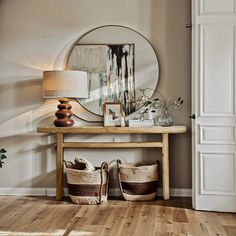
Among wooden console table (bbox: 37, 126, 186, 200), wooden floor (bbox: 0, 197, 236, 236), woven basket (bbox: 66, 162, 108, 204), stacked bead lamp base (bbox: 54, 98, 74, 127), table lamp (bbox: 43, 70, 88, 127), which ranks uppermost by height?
table lamp (bbox: 43, 70, 88, 127)

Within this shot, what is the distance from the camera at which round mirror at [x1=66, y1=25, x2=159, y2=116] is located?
462 cm

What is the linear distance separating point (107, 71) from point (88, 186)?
1364 mm

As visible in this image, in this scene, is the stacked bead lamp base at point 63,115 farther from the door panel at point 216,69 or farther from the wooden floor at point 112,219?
the door panel at point 216,69

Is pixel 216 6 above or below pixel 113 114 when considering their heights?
above

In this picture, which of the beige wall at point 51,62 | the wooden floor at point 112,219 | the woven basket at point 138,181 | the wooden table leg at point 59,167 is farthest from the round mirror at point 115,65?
the wooden floor at point 112,219

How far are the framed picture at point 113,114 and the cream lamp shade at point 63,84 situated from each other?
1.18ft

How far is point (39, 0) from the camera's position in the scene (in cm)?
475

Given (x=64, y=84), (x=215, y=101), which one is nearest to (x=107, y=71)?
(x=64, y=84)

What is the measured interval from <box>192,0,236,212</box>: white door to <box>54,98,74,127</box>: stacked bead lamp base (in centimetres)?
145

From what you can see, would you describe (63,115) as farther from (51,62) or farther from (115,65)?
(115,65)

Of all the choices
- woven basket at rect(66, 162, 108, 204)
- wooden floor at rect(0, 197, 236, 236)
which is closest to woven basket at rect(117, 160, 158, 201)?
wooden floor at rect(0, 197, 236, 236)

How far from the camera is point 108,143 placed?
4500 millimetres

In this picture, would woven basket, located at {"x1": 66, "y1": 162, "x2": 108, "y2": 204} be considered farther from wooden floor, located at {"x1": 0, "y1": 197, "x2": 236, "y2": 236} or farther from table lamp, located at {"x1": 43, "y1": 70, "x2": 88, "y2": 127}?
table lamp, located at {"x1": 43, "y1": 70, "x2": 88, "y2": 127}

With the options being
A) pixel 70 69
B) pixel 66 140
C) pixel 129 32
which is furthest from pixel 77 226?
pixel 129 32
